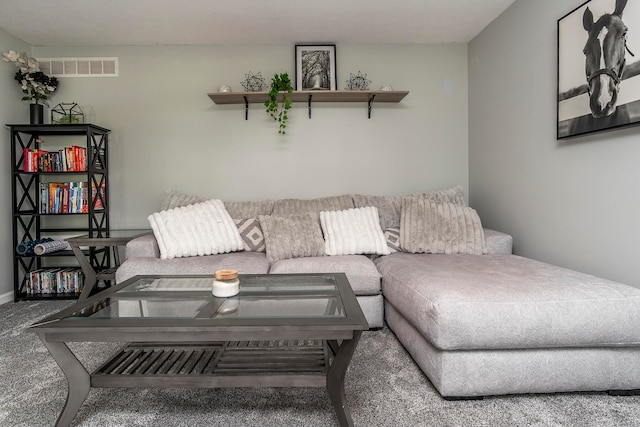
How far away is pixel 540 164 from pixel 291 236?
1825 millimetres

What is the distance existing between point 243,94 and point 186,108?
2.16ft

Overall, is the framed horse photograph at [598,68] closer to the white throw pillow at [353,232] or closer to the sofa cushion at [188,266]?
the white throw pillow at [353,232]

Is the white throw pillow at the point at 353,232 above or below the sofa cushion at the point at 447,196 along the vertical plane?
below

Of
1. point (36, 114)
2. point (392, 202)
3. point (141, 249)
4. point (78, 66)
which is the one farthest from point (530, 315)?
point (78, 66)

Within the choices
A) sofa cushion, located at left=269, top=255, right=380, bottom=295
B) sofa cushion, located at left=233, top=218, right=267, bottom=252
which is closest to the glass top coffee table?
sofa cushion, located at left=269, top=255, right=380, bottom=295

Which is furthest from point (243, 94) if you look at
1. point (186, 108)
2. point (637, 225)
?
point (637, 225)

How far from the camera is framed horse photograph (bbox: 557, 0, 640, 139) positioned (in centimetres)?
189

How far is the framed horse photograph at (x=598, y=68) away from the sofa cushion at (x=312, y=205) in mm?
1604

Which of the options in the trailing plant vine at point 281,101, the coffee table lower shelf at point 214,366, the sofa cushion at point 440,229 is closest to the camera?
the coffee table lower shelf at point 214,366

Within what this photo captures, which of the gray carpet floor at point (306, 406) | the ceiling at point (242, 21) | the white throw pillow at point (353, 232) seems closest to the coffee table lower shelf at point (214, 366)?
the gray carpet floor at point (306, 406)

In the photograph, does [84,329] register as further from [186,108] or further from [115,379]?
[186,108]

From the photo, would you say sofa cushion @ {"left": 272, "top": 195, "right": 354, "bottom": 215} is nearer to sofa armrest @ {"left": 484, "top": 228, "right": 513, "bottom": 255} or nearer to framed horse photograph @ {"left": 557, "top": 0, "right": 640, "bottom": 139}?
sofa armrest @ {"left": 484, "top": 228, "right": 513, "bottom": 255}

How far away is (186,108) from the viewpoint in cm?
365

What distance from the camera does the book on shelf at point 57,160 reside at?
3.34m
